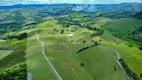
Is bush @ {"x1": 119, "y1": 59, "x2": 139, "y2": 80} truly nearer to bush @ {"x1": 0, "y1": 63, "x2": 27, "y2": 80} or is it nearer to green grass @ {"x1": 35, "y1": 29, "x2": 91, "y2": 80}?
green grass @ {"x1": 35, "y1": 29, "x2": 91, "y2": 80}

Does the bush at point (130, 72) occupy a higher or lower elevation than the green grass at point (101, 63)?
higher

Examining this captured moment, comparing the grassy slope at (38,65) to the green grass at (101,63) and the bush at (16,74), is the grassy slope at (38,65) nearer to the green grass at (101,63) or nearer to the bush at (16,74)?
the bush at (16,74)

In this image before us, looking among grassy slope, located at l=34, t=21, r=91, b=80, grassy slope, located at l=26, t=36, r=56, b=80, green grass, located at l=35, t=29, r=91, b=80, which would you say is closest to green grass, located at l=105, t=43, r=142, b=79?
green grass, located at l=35, t=29, r=91, b=80

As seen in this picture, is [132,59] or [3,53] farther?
[3,53]

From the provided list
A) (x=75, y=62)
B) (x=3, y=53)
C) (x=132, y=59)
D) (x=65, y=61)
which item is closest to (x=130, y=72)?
(x=132, y=59)

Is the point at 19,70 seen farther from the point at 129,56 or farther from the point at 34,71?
the point at 129,56

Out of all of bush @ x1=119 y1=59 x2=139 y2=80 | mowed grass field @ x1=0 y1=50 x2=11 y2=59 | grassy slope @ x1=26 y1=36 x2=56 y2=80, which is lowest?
mowed grass field @ x1=0 y1=50 x2=11 y2=59

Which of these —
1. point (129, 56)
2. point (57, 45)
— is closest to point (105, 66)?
point (129, 56)

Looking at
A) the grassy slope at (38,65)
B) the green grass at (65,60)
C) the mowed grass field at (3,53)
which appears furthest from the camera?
the mowed grass field at (3,53)

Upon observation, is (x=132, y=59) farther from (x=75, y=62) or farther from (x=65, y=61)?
(x=65, y=61)

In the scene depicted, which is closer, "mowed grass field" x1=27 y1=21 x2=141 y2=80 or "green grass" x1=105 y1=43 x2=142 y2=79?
"mowed grass field" x1=27 y1=21 x2=141 y2=80

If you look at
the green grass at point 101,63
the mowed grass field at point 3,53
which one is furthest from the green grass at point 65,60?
the mowed grass field at point 3,53

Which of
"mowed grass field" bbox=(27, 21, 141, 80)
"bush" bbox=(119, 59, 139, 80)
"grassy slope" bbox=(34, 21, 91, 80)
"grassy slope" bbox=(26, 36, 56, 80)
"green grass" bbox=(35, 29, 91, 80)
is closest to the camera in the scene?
"grassy slope" bbox=(26, 36, 56, 80)
